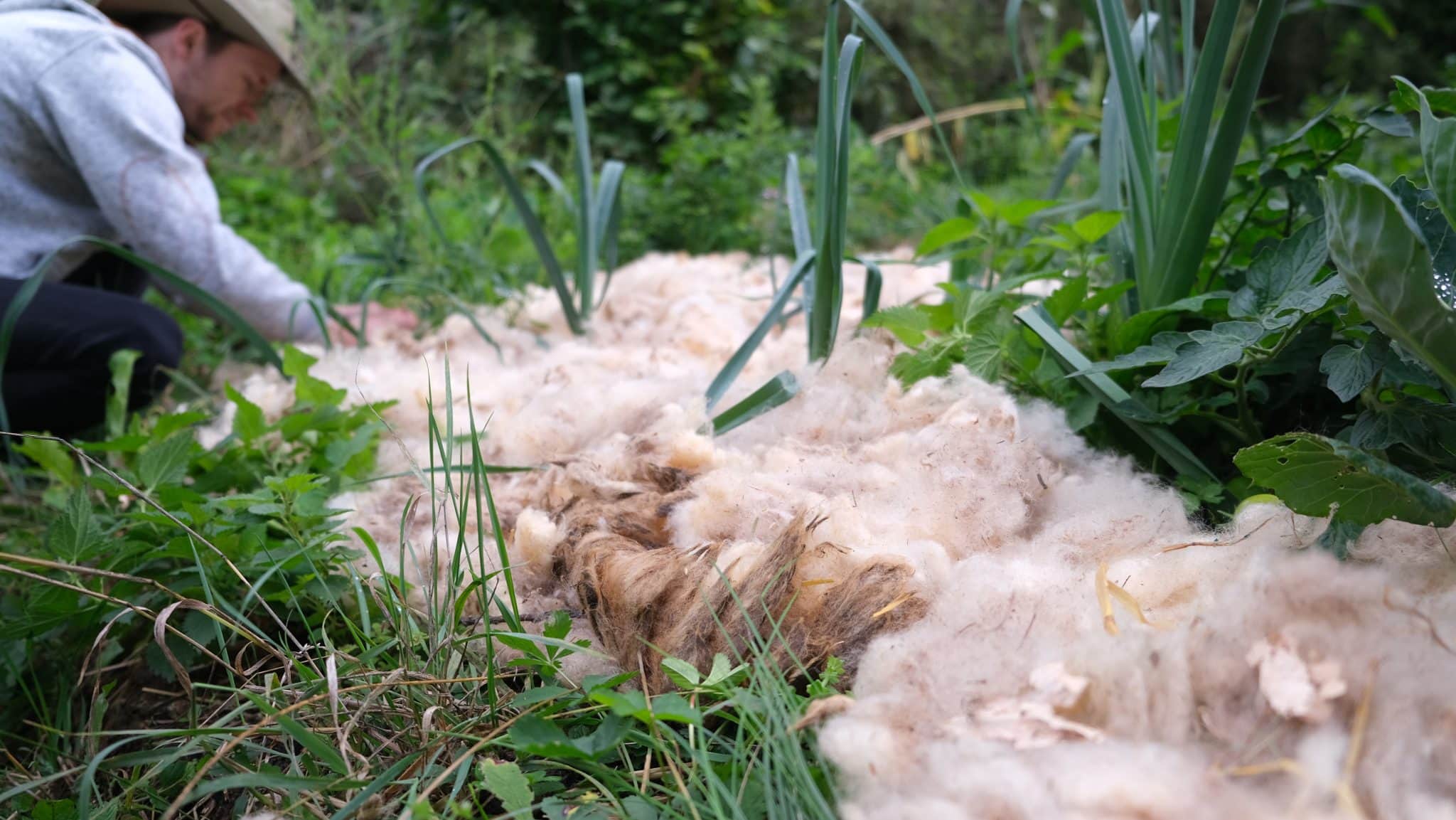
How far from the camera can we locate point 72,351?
1.97m

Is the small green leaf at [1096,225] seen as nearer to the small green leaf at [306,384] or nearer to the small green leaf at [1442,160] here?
the small green leaf at [1442,160]

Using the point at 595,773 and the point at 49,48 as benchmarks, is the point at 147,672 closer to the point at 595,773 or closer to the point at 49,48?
the point at 595,773

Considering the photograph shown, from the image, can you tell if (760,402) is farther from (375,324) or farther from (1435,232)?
(375,324)

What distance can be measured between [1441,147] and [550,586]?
973mm

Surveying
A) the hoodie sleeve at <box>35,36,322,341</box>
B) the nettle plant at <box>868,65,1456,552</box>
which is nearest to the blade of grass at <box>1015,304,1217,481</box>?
the nettle plant at <box>868,65,1456,552</box>

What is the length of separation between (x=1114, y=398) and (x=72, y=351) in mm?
2038

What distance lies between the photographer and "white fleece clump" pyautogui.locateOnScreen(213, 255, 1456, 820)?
0.62 m

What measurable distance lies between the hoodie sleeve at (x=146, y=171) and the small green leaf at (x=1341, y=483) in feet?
5.88

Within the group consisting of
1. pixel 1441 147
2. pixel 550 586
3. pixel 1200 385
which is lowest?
pixel 550 586

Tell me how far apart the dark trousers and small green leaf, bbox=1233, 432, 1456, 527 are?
6.82 feet

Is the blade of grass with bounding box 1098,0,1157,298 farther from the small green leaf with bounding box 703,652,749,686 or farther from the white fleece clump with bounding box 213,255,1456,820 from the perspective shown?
the small green leaf with bounding box 703,652,749,686

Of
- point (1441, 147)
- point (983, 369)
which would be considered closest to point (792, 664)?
point (983, 369)

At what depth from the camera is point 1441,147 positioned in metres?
0.75

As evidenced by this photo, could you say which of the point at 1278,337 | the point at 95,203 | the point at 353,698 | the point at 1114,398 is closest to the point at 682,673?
the point at 353,698
